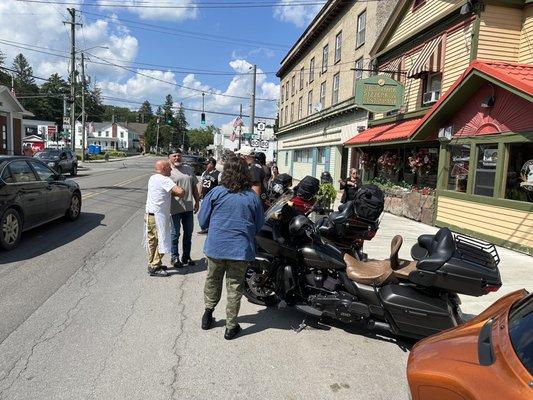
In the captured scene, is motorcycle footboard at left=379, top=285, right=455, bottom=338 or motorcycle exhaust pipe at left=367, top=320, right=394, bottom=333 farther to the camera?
motorcycle exhaust pipe at left=367, top=320, right=394, bottom=333

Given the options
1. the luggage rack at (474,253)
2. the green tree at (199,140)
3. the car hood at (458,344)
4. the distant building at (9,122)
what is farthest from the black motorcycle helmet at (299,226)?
the green tree at (199,140)

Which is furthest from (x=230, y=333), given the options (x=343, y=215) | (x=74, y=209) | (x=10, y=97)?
(x=10, y=97)

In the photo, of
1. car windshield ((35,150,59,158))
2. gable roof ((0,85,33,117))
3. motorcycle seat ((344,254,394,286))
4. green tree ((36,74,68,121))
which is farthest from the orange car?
green tree ((36,74,68,121))

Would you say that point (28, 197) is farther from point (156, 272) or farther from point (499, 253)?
point (499, 253)

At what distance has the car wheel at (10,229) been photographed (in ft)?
22.8

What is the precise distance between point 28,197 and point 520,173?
31.8 ft

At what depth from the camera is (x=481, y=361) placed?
1943 mm

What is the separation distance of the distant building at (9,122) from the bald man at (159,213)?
3070cm

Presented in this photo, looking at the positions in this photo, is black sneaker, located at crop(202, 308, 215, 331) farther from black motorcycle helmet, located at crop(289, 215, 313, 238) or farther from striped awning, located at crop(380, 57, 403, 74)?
striped awning, located at crop(380, 57, 403, 74)

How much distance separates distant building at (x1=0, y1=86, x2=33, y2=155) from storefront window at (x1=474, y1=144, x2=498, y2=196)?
1262 inches

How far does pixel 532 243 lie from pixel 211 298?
23.1 ft

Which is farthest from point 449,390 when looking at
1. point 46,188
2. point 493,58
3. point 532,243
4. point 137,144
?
point 137,144

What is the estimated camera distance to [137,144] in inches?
5049

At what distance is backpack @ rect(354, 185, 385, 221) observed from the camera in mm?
5340
